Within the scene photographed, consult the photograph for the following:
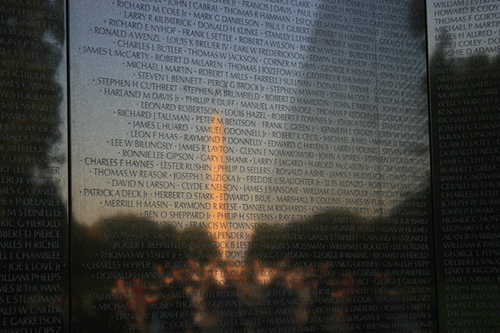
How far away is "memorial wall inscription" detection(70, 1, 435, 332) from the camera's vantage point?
264 inches

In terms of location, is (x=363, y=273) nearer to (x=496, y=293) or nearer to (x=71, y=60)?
(x=496, y=293)

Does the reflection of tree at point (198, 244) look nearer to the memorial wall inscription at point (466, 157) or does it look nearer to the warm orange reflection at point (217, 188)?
the warm orange reflection at point (217, 188)

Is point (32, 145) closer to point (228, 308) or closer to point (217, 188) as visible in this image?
point (217, 188)

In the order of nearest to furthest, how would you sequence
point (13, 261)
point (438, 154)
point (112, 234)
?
1. point (13, 261)
2. point (112, 234)
3. point (438, 154)

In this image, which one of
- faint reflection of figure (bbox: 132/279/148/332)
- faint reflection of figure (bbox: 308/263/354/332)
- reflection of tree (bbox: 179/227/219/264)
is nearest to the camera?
faint reflection of figure (bbox: 132/279/148/332)

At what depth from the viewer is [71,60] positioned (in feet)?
21.7

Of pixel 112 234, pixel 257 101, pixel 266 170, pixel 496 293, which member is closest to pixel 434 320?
pixel 496 293

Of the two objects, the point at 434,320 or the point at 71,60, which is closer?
the point at 71,60

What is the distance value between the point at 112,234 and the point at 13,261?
947mm

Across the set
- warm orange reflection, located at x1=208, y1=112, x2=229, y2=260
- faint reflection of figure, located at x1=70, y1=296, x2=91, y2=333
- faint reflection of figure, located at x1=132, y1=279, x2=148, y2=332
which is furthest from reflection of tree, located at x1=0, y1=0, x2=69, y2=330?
warm orange reflection, located at x1=208, y1=112, x2=229, y2=260

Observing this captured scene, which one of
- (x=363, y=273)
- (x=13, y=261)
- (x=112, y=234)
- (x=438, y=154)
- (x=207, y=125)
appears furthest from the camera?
(x=438, y=154)

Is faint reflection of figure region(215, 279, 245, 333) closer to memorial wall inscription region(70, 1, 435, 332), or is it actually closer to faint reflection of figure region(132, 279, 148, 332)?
memorial wall inscription region(70, 1, 435, 332)

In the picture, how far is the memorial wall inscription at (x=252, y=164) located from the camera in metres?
6.71

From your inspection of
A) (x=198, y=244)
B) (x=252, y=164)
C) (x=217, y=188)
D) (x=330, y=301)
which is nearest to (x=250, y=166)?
(x=252, y=164)
